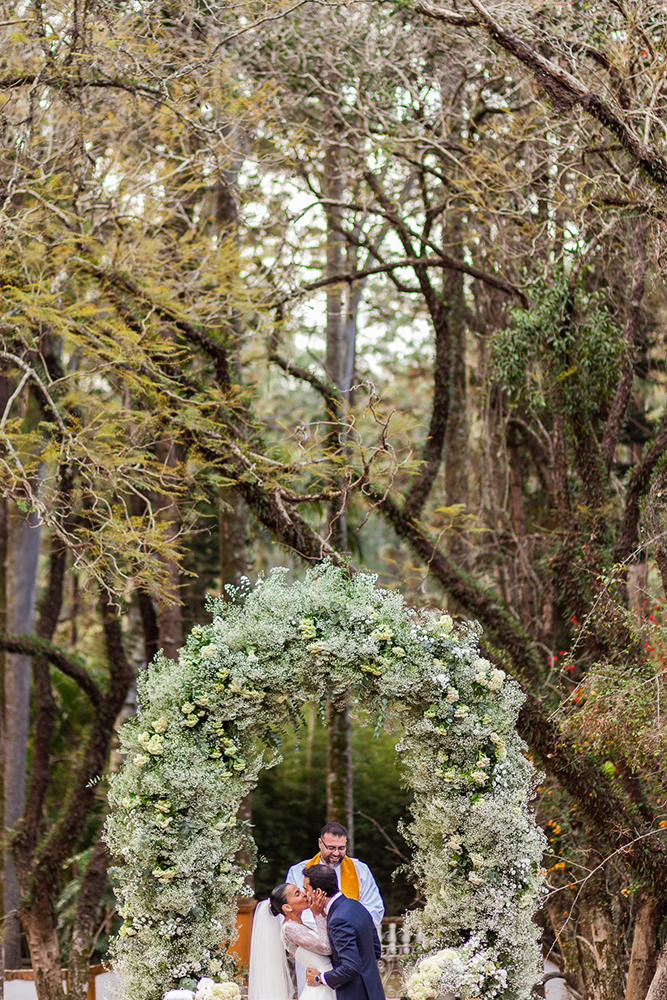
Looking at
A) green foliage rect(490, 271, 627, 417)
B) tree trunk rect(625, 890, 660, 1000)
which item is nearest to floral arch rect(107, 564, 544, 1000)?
tree trunk rect(625, 890, 660, 1000)

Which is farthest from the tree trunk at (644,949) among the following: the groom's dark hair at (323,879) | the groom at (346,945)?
the groom's dark hair at (323,879)

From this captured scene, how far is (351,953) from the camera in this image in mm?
4203

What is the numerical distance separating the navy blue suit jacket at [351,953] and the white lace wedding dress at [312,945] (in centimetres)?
6

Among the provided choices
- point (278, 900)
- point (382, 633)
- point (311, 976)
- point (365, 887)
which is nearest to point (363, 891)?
point (365, 887)

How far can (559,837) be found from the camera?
7.40 meters

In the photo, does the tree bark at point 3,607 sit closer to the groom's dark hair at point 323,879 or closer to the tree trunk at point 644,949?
the tree trunk at point 644,949

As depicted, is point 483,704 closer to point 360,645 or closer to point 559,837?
point 360,645

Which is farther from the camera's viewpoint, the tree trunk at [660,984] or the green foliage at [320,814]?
the green foliage at [320,814]

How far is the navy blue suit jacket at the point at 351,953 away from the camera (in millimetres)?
4195

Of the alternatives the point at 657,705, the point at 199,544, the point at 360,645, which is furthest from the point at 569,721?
the point at 199,544

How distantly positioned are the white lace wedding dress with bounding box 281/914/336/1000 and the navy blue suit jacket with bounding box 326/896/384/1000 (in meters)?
0.06

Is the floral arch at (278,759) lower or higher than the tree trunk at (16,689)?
lower

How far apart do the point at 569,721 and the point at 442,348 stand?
3.72m

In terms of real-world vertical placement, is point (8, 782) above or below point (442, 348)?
below
